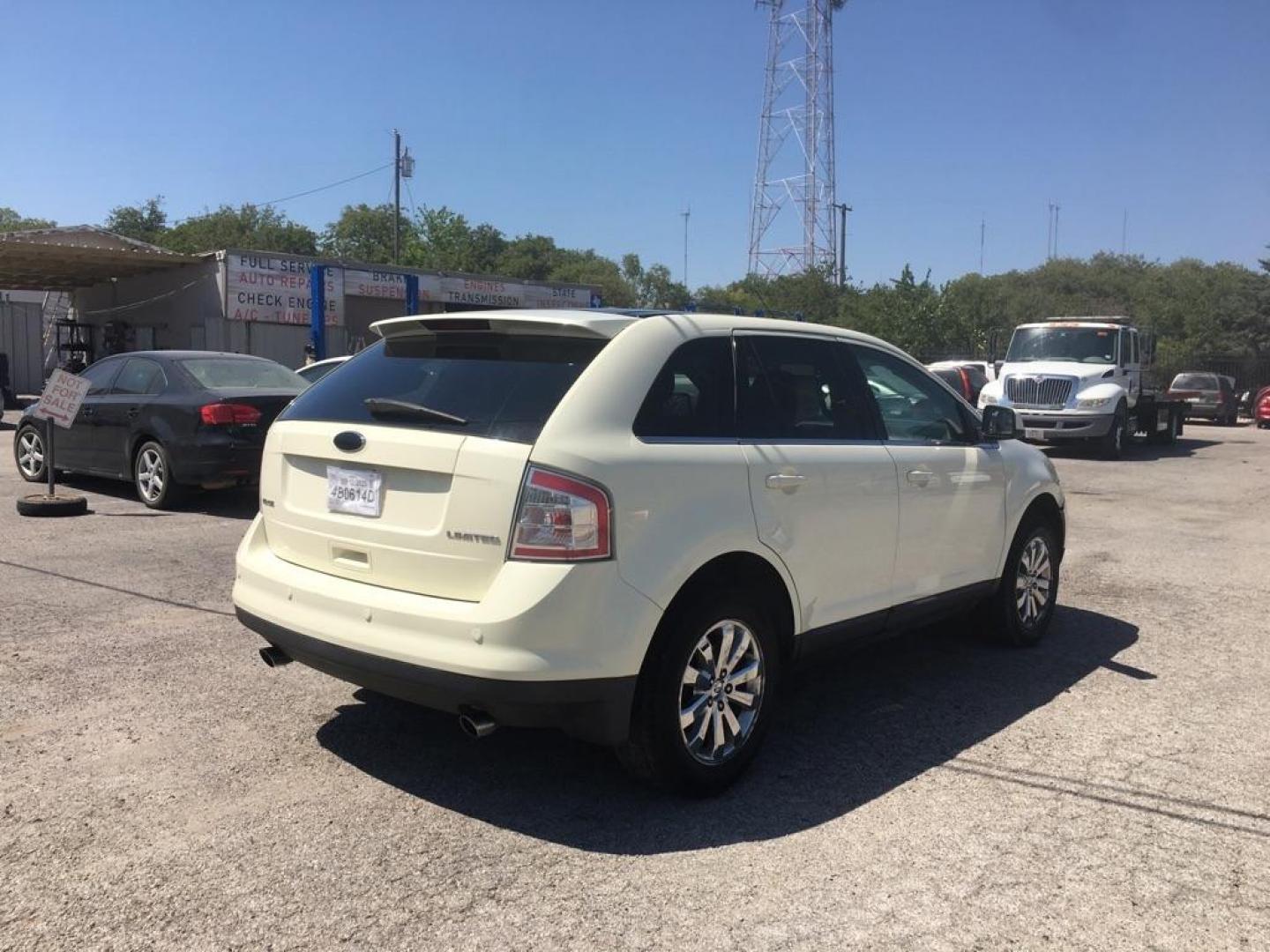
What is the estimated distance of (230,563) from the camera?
7633 millimetres

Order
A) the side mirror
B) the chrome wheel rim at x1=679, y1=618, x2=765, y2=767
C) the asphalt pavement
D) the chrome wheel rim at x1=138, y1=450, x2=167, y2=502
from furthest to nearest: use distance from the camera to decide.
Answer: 1. the chrome wheel rim at x1=138, y1=450, x2=167, y2=502
2. the side mirror
3. the chrome wheel rim at x1=679, y1=618, x2=765, y2=767
4. the asphalt pavement

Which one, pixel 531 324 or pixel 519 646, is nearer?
pixel 519 646

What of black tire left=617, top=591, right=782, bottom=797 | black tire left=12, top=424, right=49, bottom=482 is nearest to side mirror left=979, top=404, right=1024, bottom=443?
black tire left=617, top=591, right=782, bottom=797

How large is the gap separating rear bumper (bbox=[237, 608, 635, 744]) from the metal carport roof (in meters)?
25.6

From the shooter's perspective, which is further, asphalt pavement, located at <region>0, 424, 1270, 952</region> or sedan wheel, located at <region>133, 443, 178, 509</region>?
sedan wheel, located at <region>133, 443, 178, 509</region>

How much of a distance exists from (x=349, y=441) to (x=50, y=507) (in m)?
6.98

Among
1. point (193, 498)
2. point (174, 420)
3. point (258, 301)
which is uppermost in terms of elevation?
point (258, 301)

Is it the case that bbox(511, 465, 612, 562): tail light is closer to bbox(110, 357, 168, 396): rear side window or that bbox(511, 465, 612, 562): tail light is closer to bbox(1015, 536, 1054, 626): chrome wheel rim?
bbox(1015, 536, 1054, 626): chrome wheel rim

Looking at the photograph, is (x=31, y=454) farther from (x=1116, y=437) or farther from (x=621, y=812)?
(x=1116, y=437)

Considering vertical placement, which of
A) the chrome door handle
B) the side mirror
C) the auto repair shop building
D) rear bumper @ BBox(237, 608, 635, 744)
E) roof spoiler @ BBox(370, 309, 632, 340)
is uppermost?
the auto repair shop building

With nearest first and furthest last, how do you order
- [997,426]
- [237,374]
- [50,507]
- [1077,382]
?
[997,426], [50,507], [237,374], [1077,382]

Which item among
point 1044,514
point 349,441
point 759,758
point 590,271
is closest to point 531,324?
point 349,441

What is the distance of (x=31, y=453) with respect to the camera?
11984 millimetres

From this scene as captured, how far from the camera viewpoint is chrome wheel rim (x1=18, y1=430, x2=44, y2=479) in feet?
38.9
